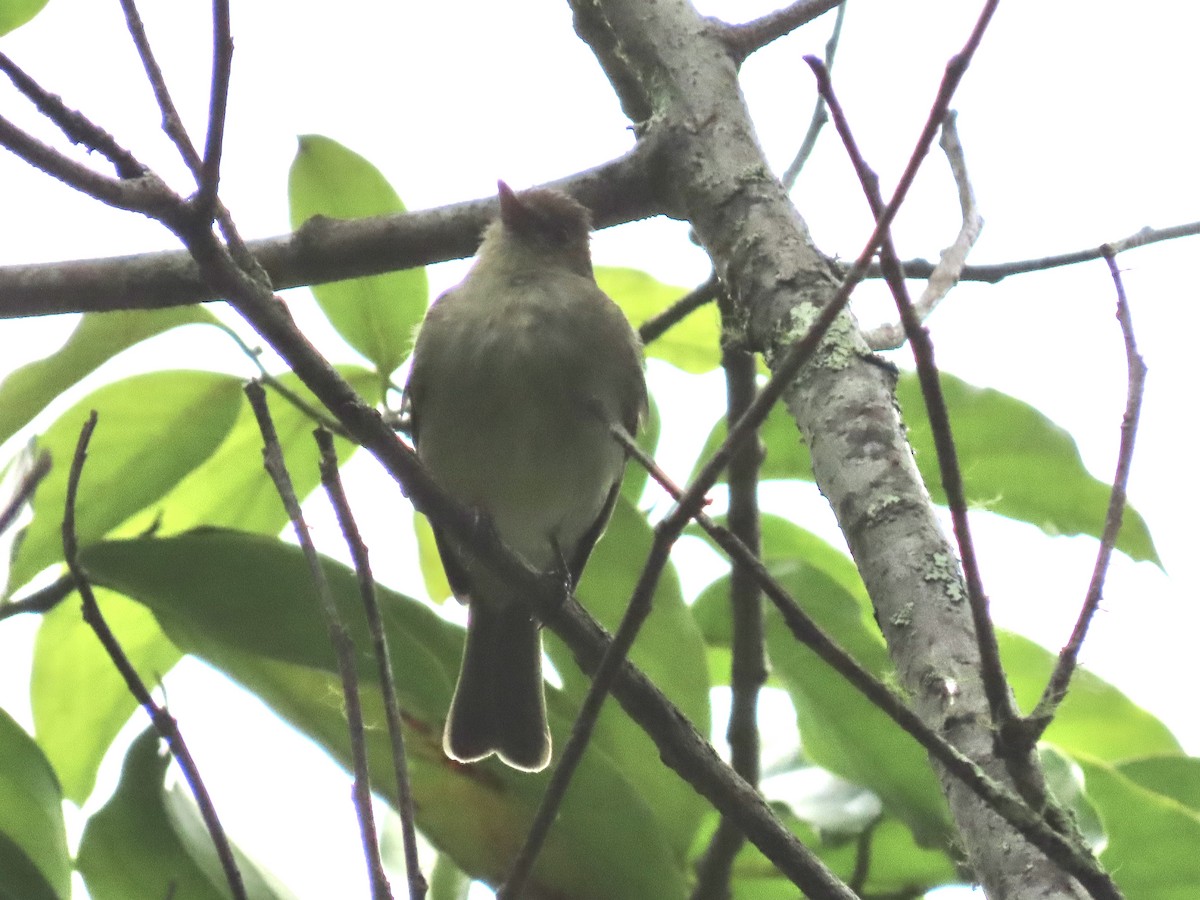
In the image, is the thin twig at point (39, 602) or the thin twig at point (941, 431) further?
the thin twig at point (39, 602)

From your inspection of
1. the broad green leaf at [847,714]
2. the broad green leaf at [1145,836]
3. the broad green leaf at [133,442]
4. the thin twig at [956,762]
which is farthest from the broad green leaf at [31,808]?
the broad green leaf at [1145,836]

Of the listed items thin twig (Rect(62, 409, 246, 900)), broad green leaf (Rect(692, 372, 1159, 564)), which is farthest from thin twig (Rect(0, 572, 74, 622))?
broad green leaf (Rect(692, 372, 1159, 564))

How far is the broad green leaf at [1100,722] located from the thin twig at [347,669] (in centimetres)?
151

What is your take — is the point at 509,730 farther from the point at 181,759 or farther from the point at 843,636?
the point at 181,759

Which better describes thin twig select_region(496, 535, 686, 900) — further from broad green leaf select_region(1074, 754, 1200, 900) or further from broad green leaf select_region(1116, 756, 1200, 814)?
broad green leaf select_region(1116, 756, 1200, 814)

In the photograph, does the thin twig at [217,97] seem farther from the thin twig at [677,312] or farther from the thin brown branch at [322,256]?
the thin twig at [677,312]

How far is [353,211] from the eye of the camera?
2768 millimetres

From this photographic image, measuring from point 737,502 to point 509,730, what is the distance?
29.3 inches

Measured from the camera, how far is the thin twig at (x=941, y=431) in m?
1.13

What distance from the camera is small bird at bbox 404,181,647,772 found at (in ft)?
9.54

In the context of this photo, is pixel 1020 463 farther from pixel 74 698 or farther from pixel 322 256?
pixel 74 698

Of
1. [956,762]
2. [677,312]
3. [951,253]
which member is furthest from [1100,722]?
[956,762]

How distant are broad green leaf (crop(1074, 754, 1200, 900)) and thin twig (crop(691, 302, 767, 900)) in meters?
0.60

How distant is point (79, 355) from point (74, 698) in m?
0.65
